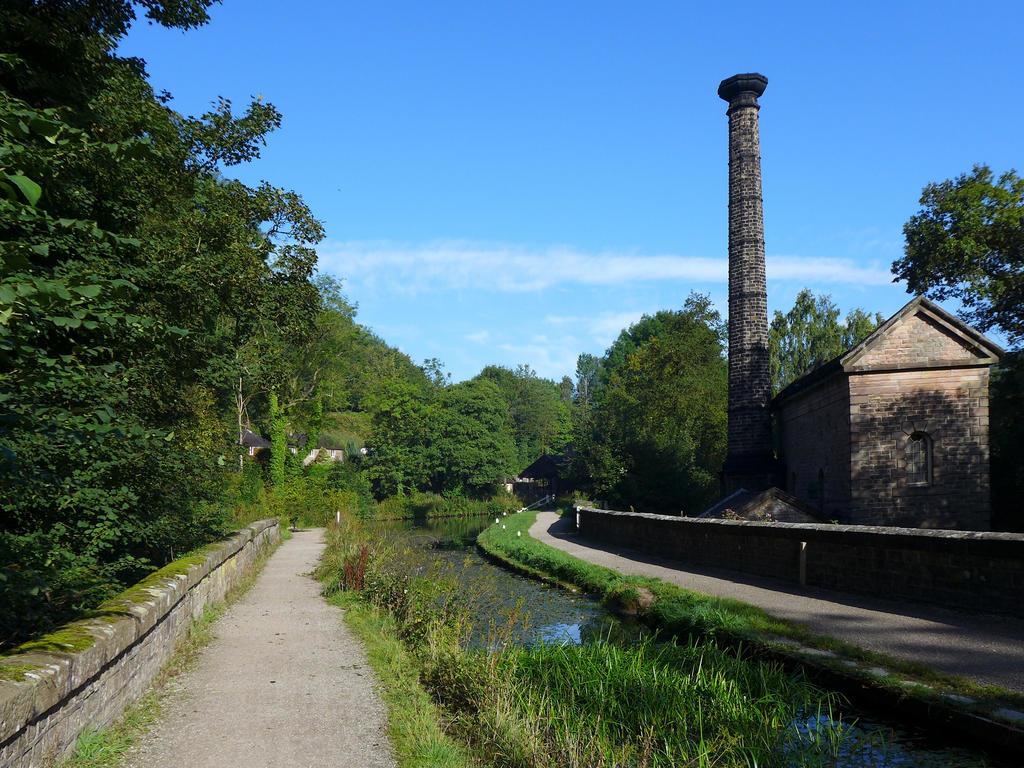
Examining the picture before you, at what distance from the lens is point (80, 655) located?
5.05 meters

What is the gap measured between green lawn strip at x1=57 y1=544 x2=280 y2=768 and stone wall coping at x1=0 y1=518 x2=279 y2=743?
476 mm

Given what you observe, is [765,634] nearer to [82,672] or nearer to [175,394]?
[82,672]

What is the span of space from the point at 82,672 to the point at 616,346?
279ft

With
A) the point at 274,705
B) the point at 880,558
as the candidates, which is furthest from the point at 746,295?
the point at 274,705

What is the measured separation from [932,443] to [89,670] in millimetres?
21835

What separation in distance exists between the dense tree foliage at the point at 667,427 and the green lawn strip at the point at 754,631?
1239 centimetres

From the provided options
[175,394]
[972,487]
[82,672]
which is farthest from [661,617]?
[972,487]

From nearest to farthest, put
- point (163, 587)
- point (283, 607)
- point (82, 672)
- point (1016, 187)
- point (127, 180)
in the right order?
1. point (82, 672)
2. point (163, 587)
3. point (127, 180)
4. point (283, 607)
5. point (1016, 187)

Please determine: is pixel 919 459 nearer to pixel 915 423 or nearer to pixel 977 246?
pixel 915 423

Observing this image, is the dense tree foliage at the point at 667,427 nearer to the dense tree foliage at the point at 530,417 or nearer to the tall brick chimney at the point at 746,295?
the tall brick chimney at the point at 746,295

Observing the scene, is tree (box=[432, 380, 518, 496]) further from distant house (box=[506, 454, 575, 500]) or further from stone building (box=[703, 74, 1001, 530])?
stone building (box=[703, 74, 1001, 530])

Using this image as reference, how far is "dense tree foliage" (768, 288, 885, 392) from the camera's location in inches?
2441

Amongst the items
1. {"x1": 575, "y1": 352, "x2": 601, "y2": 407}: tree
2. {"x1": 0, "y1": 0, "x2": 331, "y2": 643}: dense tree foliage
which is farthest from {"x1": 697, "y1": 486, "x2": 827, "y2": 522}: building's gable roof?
{"x1": 575, "y1": 352, "x2": 601, "y2": 407}: tree

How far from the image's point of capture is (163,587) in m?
7.88
